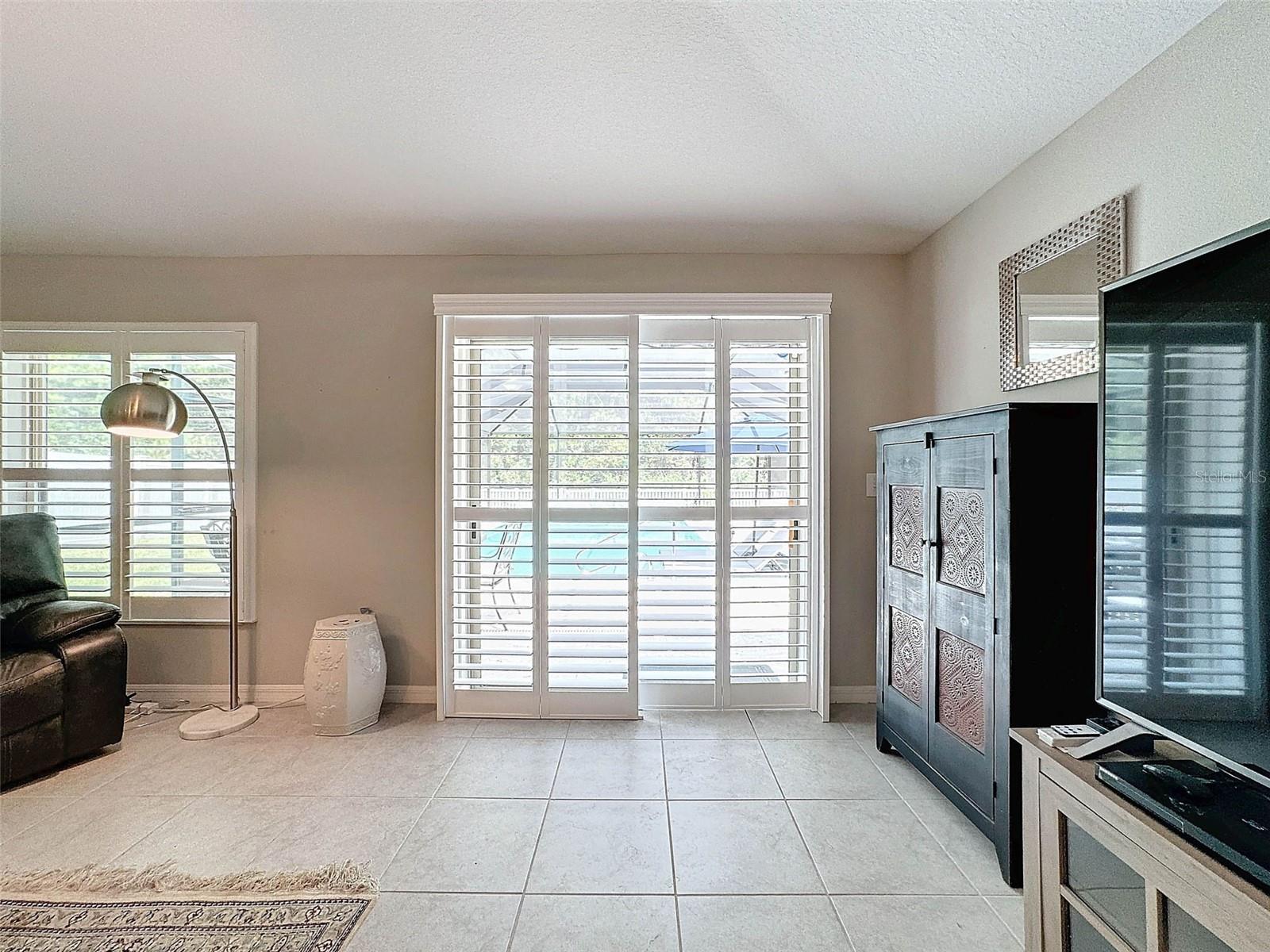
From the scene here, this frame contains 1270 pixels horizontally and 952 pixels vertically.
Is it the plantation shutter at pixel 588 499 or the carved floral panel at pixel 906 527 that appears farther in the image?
the plantation shutter at pixel 588 499

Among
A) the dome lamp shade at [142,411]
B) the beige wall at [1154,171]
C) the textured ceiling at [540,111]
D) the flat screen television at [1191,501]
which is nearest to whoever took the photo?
the flat screen television at [1191,501]

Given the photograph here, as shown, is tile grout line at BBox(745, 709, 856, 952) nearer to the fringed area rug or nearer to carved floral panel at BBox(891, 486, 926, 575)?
carved floral panel at BBox(891, 486, 926, 575)

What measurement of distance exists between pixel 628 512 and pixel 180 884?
6.99ft

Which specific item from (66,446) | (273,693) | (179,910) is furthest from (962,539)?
(66,446)

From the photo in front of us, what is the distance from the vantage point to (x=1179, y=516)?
119 cm

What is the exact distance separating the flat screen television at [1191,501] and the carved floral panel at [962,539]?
57 cm

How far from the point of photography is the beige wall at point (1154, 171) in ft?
4.79

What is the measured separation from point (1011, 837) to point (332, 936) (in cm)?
198

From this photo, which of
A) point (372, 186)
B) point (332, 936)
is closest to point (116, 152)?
point (372, 186)

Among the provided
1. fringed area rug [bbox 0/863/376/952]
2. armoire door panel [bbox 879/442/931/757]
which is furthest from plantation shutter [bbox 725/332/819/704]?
fringed area rug [bbox 0/863/376/952]

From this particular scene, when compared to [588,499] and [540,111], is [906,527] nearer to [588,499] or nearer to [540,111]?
[588,499]

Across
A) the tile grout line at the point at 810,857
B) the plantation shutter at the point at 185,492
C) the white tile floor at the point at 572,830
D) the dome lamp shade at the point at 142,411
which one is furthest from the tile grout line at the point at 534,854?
the dome lamp shade at the point at 142,411

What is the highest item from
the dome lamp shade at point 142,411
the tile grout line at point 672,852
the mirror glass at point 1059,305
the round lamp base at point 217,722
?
the mirror glass at point 1059,305

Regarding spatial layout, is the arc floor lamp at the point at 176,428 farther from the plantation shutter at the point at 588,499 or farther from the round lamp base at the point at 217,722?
the plantation shutter at the point at 588,499
